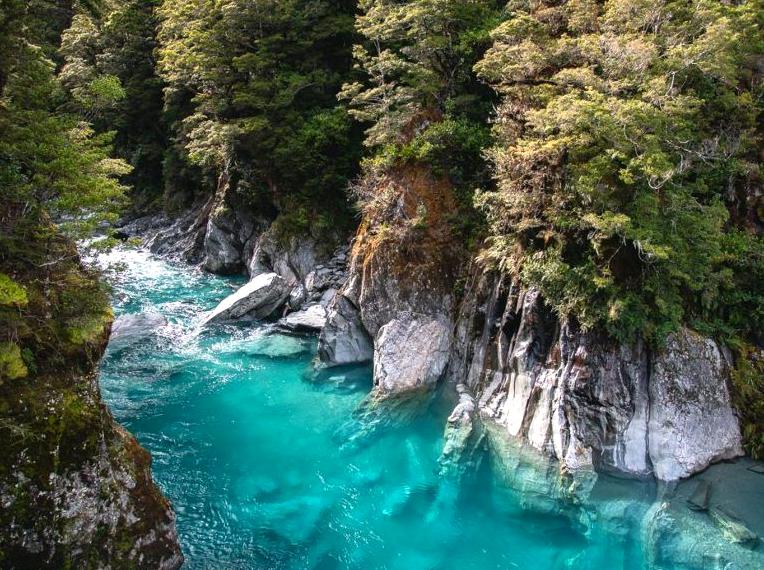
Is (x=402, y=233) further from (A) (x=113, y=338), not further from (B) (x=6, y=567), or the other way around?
(B) (x=6, y=567)

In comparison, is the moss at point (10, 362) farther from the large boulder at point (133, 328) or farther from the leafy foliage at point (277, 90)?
the leafy foliage at point (277, 90)

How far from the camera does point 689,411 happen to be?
41.0 feet

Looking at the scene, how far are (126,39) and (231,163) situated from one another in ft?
50.0

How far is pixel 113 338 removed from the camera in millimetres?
19844

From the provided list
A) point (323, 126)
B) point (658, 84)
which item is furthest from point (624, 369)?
point (323, 126)

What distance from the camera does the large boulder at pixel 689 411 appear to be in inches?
485

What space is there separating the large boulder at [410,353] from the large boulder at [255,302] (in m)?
6.76

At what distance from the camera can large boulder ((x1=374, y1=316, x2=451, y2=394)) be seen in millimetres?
16500

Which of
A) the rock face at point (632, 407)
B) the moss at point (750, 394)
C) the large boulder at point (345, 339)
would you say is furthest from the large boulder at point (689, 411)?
the large boulder at point (345, 339)

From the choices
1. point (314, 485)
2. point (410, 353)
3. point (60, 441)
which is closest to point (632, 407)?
point (410, 353)

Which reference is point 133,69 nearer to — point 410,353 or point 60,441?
point 410,353

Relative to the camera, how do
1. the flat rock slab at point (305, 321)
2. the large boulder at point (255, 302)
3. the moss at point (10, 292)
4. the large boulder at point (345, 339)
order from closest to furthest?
the moss at point (10, 292) < the large boulder at point (345, 339) < the flat rock slab at point (305, 321) < the large boulder at point (255, 302)

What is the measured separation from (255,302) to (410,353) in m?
8.35

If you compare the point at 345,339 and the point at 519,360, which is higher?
the point at 519,360
